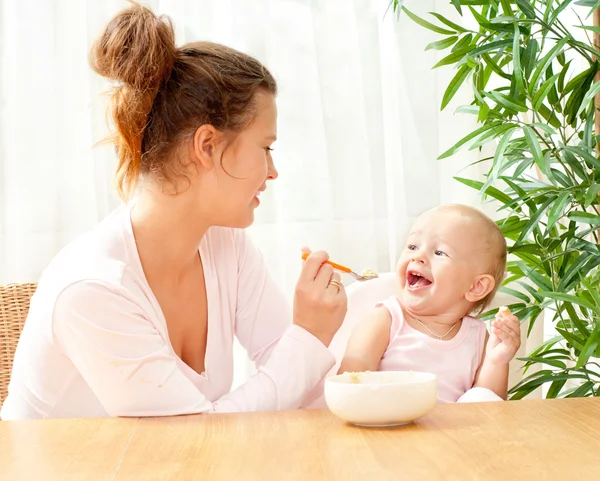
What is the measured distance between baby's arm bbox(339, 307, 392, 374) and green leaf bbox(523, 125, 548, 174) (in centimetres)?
49

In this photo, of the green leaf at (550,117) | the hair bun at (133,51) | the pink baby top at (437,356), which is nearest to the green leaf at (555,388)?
the pink baby top at (437,356)

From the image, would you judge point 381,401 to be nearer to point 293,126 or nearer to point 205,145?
point 205,145

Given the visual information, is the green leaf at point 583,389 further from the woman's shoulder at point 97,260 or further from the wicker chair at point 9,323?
the wicker chair at point 9,323

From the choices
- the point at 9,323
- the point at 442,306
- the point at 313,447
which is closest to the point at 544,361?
the point at 442,306

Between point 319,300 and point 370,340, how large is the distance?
0.35 meters

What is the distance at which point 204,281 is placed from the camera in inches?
67.1

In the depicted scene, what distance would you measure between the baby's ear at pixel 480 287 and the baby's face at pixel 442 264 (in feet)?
0.03

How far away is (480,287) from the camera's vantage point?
5.97 feet

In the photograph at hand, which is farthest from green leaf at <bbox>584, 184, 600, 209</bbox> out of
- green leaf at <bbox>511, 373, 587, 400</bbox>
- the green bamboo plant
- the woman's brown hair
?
the woman's brown hair

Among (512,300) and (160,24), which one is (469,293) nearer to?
(512,300)

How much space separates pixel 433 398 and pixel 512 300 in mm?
1117

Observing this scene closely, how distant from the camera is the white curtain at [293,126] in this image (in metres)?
2.62

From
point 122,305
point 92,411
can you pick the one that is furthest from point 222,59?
point 92,411

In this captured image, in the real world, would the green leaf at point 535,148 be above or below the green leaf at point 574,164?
above
